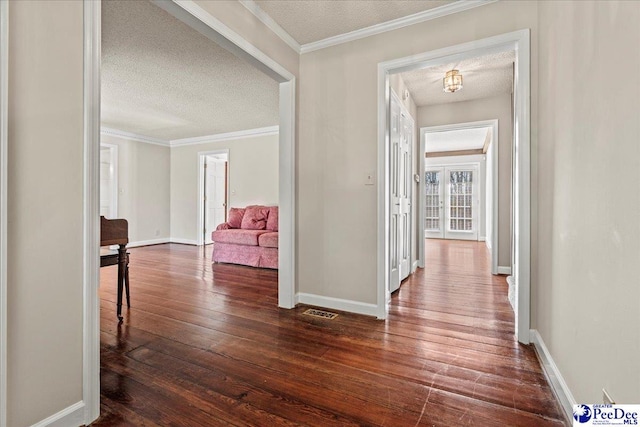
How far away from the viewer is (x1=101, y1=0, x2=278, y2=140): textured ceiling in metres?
2.71

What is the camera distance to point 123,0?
2.34 meters

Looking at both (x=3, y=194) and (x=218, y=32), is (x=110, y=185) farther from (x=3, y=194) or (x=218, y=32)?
(x=3, y=194)

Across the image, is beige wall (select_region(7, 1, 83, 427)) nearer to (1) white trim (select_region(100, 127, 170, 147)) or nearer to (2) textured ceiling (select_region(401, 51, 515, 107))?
(2) textured ceiling (select_region(401, 51, 515, 107))

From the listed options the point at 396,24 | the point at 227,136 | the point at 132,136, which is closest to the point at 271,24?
the point at 396,24

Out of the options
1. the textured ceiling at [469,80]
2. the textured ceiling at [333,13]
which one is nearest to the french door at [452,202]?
the textured ceiling at [469,80]

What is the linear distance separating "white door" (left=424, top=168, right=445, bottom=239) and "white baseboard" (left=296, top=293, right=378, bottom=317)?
23.4ft

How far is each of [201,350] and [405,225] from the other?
9.63 ft

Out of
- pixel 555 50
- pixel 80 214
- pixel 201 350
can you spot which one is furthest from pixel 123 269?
pixel 555 50

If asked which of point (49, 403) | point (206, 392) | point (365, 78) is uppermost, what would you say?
point (365, 78)

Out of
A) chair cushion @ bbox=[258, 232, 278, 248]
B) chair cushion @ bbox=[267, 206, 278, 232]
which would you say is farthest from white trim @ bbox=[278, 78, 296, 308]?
chair cushion @ bbox=[267, 206, 278, 232]

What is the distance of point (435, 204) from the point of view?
951cm

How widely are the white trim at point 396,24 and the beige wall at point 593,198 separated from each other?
671 mm

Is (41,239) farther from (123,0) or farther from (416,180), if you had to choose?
(416,180)

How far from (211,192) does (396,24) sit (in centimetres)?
610
